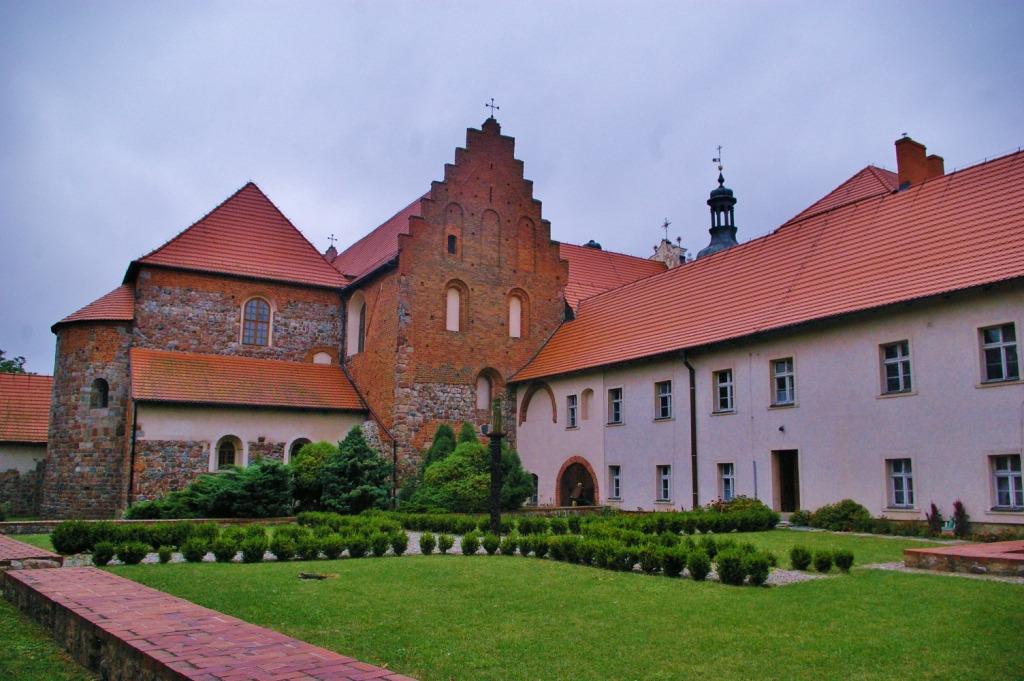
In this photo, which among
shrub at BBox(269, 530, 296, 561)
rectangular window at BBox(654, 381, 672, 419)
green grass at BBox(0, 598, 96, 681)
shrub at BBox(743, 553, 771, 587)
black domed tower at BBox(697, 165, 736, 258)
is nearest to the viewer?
green grass at BBox(0, 598, 96, 681)

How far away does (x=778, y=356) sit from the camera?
2175 centimetres

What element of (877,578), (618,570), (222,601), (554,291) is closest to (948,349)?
(877,578)

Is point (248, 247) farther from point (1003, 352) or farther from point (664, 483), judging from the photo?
point (1003, 352)

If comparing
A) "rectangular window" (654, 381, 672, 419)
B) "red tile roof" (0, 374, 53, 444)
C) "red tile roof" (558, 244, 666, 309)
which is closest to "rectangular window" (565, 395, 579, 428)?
"rectangular window" (654, 381, 672, 419)

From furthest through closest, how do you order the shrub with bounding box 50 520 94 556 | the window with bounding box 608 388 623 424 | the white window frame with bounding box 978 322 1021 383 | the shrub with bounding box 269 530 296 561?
the window with bounding box 608 388 623 424 < the white window frame with bounding box 978 322 1021 383 < the shrub with bounding box 50 520 94 556 < the shrub with bounding box 269 530 296 561

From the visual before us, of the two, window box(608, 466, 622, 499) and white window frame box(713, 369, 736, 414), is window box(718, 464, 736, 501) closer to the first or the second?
white window frame box(713, 369, 736, 414)

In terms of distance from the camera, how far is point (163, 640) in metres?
5.84

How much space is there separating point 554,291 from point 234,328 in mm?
12044

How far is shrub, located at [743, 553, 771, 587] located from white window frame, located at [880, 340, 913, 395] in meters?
9.87

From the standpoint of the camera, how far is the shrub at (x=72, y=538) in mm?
13594

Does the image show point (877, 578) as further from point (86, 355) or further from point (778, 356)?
point (86, 355)

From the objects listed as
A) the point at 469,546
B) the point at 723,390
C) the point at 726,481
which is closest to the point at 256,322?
the point at 723,390

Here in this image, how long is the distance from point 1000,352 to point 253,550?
1468 centimetres

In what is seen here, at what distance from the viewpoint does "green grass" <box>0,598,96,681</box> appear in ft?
21.1
